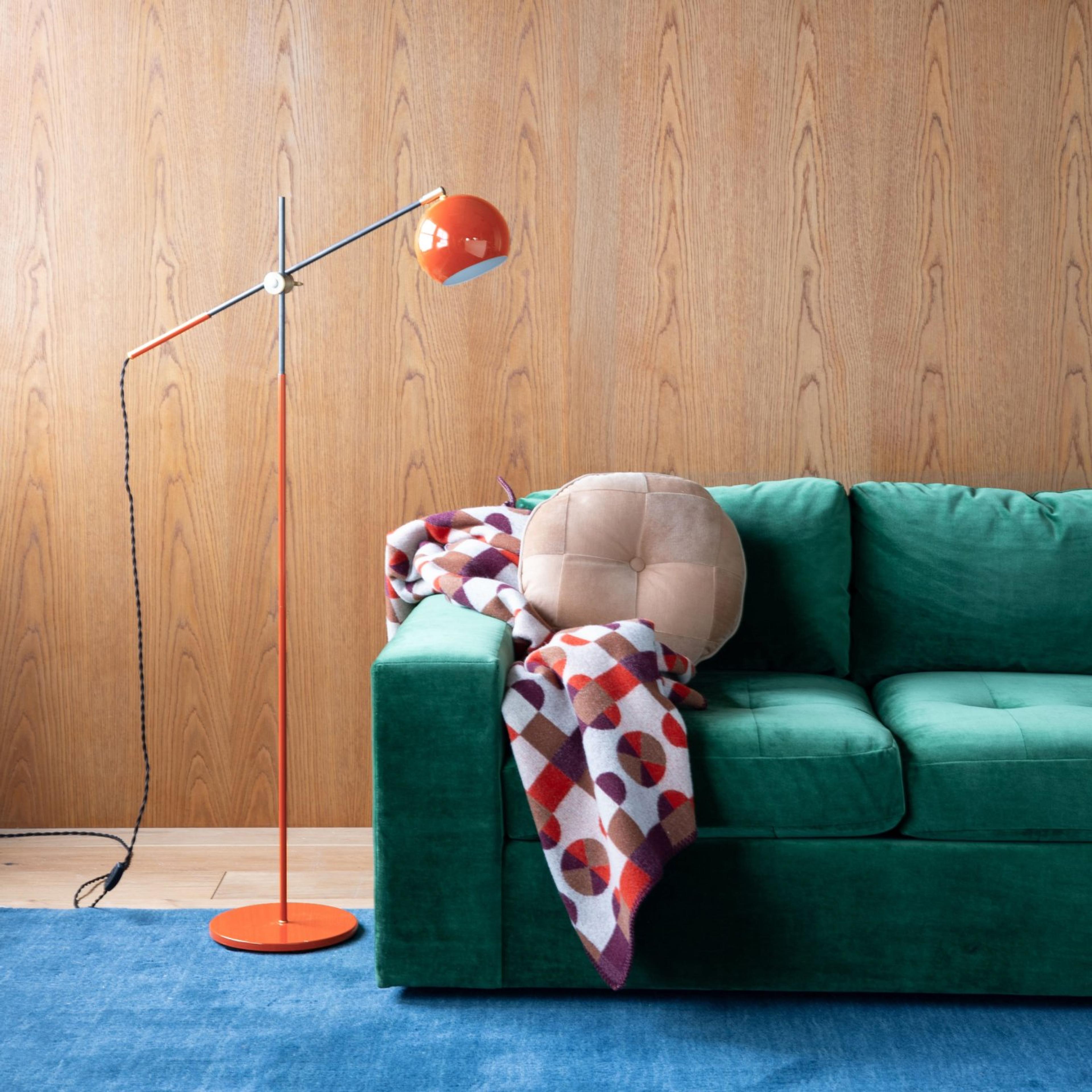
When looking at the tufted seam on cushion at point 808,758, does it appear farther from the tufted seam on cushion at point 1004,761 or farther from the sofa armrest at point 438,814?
the sofa armrest at point 438,814

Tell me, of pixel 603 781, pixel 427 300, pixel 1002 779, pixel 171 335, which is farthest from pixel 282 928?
pixel 427 300

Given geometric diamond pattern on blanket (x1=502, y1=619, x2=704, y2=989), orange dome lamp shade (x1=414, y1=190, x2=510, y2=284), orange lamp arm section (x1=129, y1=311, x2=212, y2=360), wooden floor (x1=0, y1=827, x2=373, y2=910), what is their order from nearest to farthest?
geometric diamond pattern on blanket (x1=502, y1=619, x2=704, y2=989)
orange dome lamp shade (x1=414, y1=190, x2=510, y2=284)
orange lamp arm section (x1=129, y1=311, x2=212, y2=360)
wooden floor (x1=0, y1=827, x2=373, y2=910)

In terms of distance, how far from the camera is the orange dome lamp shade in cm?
199

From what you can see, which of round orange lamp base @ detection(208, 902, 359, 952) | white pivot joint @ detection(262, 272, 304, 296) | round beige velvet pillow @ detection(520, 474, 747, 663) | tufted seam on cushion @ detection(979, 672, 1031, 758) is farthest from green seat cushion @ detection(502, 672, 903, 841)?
white pivot joint @ detection(262, 272, 304, 296)

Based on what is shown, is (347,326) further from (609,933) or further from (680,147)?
(609,933)

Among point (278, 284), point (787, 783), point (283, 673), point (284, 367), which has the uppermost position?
point (278, 284)

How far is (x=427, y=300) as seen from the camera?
8.89 feet

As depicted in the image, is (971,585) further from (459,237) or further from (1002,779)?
(459,237)

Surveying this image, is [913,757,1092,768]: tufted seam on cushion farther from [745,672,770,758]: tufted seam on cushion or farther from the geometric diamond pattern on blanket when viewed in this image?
the geometric diamond pattern on blanket

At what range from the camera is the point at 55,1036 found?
172cm

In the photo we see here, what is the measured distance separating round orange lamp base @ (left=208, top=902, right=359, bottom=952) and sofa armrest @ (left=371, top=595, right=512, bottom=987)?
24cm

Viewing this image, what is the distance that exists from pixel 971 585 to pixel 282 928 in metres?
1.51

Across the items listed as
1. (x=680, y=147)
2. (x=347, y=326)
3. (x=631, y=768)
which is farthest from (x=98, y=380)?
(x=631, y=768)

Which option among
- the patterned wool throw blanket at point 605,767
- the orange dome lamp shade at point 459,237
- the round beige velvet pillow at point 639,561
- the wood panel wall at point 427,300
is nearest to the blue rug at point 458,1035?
the patterned wool throw blanket at point 605,767
